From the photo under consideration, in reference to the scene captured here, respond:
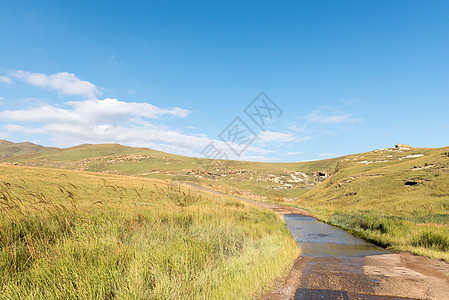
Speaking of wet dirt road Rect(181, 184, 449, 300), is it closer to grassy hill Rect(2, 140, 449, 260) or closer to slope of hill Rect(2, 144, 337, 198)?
grassy hill Rect(2, 140, 449, 260)

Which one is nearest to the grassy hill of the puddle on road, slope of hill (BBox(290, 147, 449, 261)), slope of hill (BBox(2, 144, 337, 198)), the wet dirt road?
slope of hill (BBox(290, 147, 449, 261))

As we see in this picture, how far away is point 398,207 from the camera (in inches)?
1105

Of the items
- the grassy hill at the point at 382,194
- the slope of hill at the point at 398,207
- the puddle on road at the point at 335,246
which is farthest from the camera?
the grassy hill at the point at 382,194

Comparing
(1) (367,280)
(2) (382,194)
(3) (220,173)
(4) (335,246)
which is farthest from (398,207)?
(3) (220,173)

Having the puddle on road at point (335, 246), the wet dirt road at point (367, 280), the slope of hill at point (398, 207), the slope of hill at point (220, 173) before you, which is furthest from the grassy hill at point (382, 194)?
the wet dirt road at point (367, 280)

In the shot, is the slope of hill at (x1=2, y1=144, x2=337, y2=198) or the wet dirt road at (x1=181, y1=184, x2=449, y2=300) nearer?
the wet dirt road at (x1=181, y1=184, x2=449, y2=300)

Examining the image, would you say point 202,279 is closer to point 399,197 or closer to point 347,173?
point 399,197

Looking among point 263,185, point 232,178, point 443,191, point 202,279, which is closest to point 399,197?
point 443,191

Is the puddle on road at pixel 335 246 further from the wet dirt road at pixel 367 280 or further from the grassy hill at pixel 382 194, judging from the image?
the wet dirt road at pixel 367 280

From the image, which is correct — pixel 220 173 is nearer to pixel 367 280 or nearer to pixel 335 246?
pixel 335 246

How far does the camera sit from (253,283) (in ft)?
17.0

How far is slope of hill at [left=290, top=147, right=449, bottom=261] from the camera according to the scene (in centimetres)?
1141

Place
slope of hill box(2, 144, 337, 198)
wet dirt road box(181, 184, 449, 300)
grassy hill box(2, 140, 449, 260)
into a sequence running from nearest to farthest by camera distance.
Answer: wet dirt road box(181, 184, 449, 300) < grassy hill box(2, 140, 449, 260) < slope of hill box(2, 144, 337, 198)

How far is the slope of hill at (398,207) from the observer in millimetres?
11414
